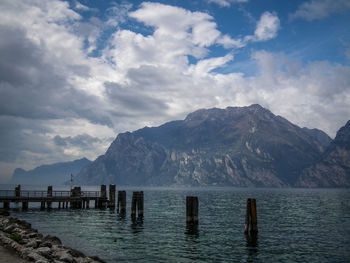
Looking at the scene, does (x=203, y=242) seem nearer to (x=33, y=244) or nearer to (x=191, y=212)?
(x=191, y=212)

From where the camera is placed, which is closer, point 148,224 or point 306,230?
point 306,230

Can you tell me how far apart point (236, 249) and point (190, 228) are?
34.5 ft

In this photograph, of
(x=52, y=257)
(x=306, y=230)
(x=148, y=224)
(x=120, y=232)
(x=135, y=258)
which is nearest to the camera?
A: (x=52, y=257)

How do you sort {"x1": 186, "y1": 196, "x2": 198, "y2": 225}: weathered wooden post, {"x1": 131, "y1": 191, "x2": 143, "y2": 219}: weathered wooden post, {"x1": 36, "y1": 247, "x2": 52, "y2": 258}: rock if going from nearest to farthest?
{"x1": 36, "y1": 247, "x2": 52, "y2": 258}: rock, {"x1": 186, "y1": 196, "x2": 198, "y2": 225}: weathered wooden post, {"x1": 131, "y1": 191, "x2": 143, "y2": 219}: weathered wooden post

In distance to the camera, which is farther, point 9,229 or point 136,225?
point 136,225

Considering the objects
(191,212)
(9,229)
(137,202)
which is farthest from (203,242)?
(137,202)

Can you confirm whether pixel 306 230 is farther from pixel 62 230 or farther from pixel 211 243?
pixel 62 230

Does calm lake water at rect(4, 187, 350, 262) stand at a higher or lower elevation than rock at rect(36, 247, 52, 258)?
lower

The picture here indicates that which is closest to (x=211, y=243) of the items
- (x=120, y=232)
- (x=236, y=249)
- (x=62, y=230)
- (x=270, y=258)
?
(x=236, y=249)

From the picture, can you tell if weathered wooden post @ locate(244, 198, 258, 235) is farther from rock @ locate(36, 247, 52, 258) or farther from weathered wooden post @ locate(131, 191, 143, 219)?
weathered wooden post @ locate(131, 191, 143, 219)

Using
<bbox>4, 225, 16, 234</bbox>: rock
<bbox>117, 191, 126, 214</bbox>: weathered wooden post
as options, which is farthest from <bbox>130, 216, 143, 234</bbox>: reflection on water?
<bbox>4, 225, 16, 234</bbox>: rock

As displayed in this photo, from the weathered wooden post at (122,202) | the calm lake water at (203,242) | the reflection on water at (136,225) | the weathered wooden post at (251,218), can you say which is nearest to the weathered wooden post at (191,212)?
the calm lake water at (203,242)

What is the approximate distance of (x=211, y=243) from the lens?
29.3m

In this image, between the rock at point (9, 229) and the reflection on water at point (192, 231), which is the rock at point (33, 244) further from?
the reflection on water at point (192, 231)
